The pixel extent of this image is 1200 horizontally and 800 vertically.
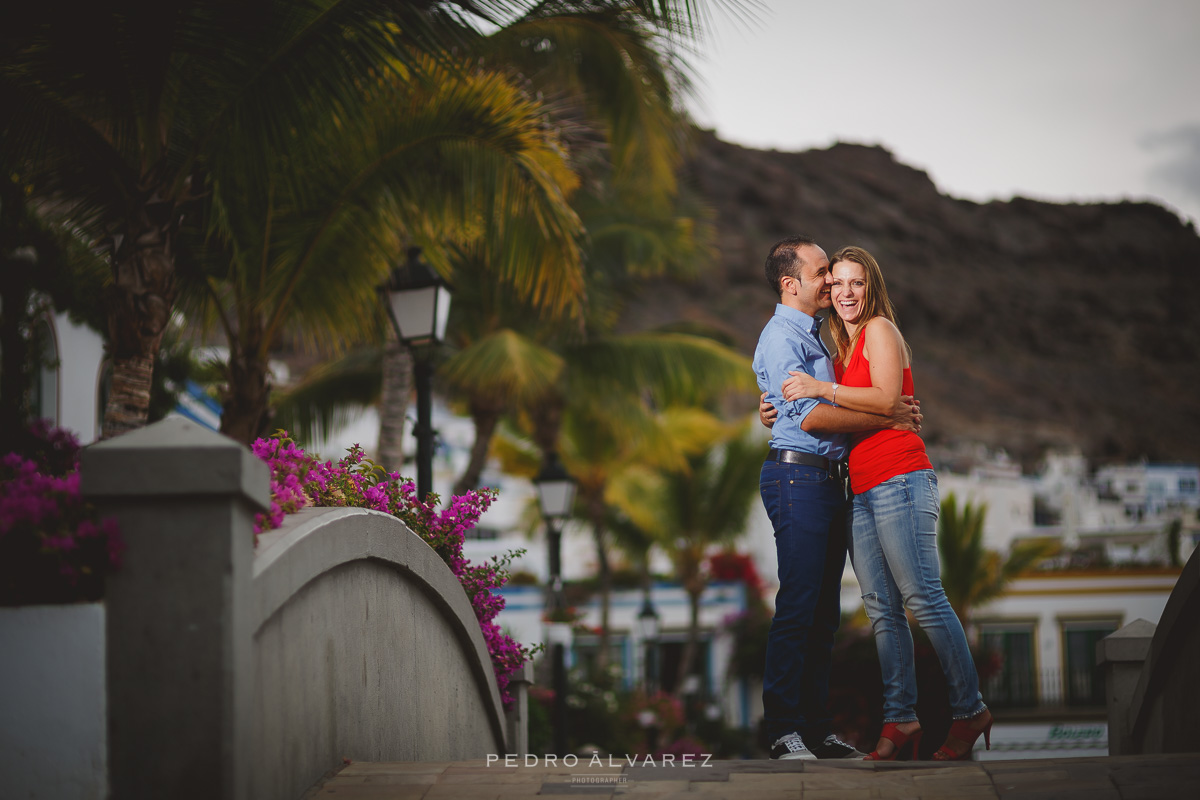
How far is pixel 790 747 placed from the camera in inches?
181

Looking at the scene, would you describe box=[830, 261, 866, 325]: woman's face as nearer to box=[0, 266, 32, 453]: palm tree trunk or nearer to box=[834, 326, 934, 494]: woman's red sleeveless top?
box=[834, 326, 934, 494]: woman's red sleeveless top

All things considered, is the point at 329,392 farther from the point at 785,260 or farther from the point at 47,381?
the point at 785,260

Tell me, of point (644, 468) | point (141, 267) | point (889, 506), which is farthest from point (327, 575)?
point (644, 468)

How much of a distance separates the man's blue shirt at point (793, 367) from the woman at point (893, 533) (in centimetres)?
11

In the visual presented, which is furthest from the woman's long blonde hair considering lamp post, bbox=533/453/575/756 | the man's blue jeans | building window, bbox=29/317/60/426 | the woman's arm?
building window, bbox=29/317/60/426

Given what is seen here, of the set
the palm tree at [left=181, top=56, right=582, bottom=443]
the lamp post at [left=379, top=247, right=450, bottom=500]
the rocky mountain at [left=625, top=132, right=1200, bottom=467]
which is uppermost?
the rocky mountain at [left=625, top=132, right=1200, bottom=467]

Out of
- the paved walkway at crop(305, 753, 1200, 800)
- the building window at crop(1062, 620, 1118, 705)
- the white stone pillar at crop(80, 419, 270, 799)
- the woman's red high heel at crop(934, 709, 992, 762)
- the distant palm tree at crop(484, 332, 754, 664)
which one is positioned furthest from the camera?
the building window at crop(1062, 620, 1118, 705)

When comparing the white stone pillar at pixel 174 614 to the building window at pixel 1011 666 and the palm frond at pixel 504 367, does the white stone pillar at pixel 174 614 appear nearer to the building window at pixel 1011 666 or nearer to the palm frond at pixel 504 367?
the palm frond at pixel 504 367

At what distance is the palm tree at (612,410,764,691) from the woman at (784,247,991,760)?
23.0m

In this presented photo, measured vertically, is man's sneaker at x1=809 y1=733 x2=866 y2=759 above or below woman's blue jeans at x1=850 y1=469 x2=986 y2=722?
below

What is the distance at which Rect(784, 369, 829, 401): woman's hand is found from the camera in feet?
14.9

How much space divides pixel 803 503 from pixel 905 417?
561mm

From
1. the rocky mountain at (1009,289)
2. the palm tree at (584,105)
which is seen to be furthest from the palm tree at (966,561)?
the rocky mountain at (1009,289)

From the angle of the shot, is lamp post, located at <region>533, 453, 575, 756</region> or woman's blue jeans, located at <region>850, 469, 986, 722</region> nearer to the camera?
woman's blue jeans, located at <region>850, 469, 986, 722</region>
